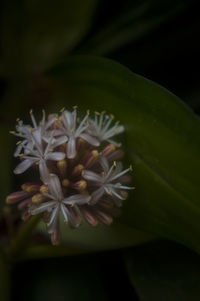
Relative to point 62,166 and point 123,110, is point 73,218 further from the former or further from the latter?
point 123,110

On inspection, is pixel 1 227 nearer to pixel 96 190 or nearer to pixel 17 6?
pixel 96 190

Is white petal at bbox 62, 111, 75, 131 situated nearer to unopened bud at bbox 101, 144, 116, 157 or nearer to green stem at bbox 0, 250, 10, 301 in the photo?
unopened bud at bbox 101, 144, 116, 157

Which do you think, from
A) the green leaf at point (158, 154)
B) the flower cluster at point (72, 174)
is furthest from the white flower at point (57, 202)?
the green leaf at point (158, 154)

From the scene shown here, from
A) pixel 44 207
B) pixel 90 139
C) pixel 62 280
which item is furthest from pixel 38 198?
pixel 62 280

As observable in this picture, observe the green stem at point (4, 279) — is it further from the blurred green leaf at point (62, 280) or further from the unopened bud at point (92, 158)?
the unopened bud at point (92, 158)

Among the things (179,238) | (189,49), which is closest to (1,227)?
(179,238)

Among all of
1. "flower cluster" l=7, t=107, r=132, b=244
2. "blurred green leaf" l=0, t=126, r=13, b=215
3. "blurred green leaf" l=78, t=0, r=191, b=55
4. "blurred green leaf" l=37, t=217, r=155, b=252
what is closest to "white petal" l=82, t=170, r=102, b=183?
"flower cluster" l=7, t=107, r=132, b=244
